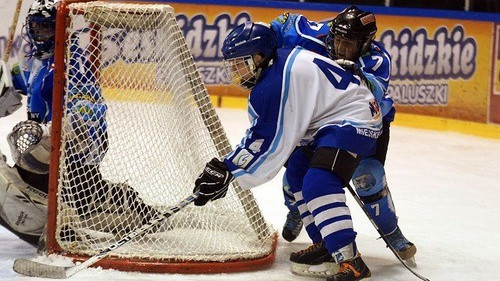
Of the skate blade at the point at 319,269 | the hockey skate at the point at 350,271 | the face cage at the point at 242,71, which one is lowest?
the skate blade at the point at 319,269

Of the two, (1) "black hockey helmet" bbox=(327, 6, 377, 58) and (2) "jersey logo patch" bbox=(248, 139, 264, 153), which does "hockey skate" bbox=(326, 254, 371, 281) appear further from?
(1) "black hockey helmet" bbox=(327, 6, 377, 58)

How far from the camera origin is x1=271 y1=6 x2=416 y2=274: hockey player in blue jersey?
3.36 m

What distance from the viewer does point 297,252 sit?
3500mm

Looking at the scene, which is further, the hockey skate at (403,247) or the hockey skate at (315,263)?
the hockey skate at (403,247)

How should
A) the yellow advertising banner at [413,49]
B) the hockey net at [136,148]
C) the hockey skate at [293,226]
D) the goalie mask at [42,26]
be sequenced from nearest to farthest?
the hockey net at [136,148] → the goalie mask at [42,26] → the hockey skate at [293,226] → the yellow advertising banner at [413,49]

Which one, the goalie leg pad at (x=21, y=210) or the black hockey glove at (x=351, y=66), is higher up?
the black hockey glove at (x=351, y=66)

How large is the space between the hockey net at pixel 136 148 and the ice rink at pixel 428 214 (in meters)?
0.15

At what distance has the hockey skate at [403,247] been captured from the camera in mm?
3514

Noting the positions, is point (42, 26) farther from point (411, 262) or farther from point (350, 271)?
point (411, 262)

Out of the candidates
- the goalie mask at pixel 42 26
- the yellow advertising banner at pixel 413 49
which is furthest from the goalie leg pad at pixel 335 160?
the yellow advertising banner at pixel 413 49

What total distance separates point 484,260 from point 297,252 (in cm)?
74

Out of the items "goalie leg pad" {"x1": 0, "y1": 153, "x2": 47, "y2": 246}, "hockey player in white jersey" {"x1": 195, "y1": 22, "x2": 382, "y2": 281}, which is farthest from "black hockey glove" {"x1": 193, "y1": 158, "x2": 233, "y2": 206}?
"goalie leg pad" {"x1": 0, "y1": 153, "x2": 47, "y2": 246}

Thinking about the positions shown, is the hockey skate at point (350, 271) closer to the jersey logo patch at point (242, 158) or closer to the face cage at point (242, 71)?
the jersey logo patch at point (242, 158)

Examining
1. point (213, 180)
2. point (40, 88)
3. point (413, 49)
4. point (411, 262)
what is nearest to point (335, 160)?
point (213, 180)
